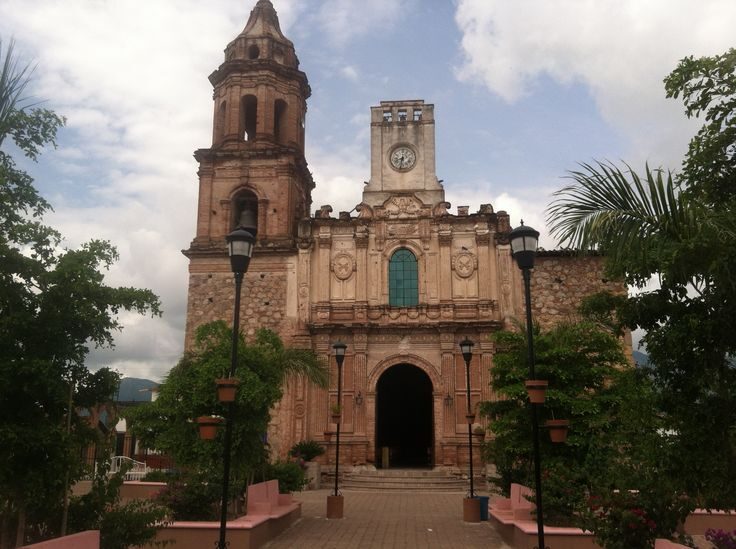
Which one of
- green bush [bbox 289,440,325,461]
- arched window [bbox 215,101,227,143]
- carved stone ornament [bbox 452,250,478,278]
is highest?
arched window [bbox 215,101,227,143]

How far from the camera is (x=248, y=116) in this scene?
29500mm

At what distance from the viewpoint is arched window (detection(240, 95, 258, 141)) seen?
92.4ft

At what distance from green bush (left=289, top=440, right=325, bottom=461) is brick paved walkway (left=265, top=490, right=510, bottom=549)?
3.27 metres

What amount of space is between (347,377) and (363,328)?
1.92 meters

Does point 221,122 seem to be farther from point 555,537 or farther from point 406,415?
point 555,537

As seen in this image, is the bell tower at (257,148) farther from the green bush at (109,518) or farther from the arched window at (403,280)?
the green bush at (109,518)

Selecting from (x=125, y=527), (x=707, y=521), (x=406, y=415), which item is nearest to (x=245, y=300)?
(x=406, y=415)

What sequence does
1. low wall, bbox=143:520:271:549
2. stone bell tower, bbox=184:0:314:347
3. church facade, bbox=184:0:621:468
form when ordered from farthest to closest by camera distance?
stone bell tower, bbox=184:0:314:347 → church facade, bbox=184:0:621:468 → low wall, bbox=143:520:271:549

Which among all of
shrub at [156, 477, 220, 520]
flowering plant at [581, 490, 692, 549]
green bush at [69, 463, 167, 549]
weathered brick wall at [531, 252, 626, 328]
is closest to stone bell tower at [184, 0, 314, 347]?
weathered brick wall at [531, 252, 626, 328]

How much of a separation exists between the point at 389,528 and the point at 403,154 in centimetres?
1716

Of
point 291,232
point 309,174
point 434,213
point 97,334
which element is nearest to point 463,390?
point 434,213

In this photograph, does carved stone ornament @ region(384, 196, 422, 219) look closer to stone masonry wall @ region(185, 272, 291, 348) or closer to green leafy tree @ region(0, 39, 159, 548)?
stone masonry wall @ region(185, 272, 291, 348)

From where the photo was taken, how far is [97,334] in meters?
8.11

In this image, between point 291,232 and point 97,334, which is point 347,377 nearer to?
point 291,232
